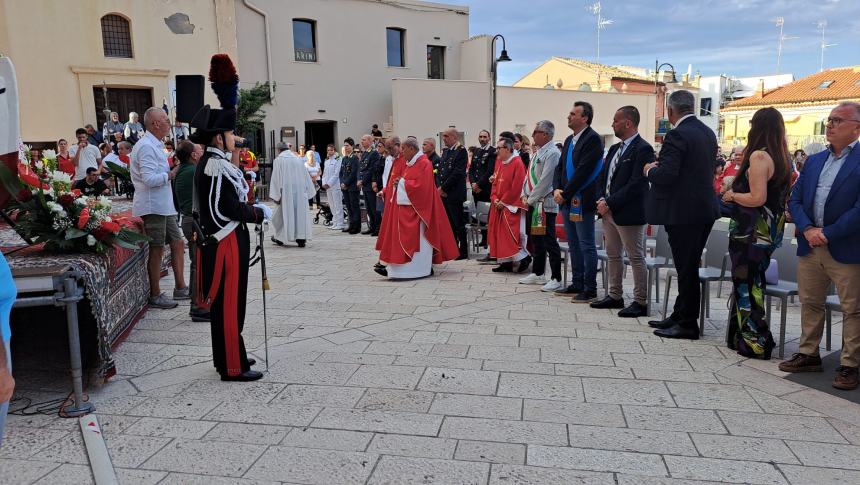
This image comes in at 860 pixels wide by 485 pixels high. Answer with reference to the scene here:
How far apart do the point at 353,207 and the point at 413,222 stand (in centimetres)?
478

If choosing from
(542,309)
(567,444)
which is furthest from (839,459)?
(542,309)

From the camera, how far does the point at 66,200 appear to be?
4.34m

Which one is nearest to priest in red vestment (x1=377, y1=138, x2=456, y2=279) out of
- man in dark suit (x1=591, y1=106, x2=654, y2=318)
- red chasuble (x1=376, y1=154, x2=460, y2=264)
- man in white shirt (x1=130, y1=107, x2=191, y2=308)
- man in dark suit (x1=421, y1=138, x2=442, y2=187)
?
red chasuble (x1=376, y1=154, x2=460, y2=264)

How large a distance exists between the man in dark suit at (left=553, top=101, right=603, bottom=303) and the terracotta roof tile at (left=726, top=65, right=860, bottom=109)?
30.4m

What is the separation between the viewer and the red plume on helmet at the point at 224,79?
13.3 feet

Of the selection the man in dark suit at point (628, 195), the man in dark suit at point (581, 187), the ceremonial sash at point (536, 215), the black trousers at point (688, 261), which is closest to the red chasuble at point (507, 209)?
the ceremonial sash at point (536, 215)

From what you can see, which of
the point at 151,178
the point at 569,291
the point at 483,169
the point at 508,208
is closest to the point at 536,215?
the point at 508,208

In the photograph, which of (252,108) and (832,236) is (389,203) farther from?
(252,108)

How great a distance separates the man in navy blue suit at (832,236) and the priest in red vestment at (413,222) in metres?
4.31

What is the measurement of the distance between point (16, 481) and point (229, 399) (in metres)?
1.19

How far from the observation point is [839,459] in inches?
119

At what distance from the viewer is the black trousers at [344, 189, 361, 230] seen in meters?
12.1

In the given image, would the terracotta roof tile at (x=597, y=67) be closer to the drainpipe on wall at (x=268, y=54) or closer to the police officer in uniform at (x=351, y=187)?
the drainpipe on wall at (x=268, y=54)

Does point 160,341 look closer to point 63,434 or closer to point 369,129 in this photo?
point 63,434
